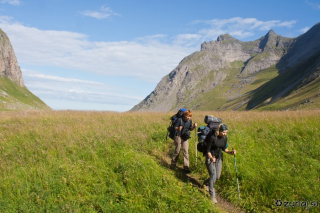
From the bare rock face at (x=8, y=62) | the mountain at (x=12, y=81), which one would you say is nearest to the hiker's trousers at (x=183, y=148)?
the mountain at (x=12, y=81)

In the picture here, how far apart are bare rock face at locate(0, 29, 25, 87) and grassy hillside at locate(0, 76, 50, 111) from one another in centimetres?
900

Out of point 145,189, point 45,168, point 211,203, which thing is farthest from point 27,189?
point 211,203

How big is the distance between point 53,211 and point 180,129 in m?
4.41

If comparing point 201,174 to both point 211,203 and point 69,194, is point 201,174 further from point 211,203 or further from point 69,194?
point 69,194

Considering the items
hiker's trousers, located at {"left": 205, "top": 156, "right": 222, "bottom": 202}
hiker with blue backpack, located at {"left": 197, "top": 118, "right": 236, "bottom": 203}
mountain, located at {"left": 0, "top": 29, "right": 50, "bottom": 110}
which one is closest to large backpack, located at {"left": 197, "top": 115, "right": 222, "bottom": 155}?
hiker with blue backpack, located at {"left": 197, "top": 118, "right": 236, "bottom": 203}

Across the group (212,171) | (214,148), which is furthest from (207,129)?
(212,171)

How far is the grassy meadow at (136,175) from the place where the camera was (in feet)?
17.3

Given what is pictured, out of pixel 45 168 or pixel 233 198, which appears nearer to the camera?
pixel 233 198

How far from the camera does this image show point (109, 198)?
545 centimetres

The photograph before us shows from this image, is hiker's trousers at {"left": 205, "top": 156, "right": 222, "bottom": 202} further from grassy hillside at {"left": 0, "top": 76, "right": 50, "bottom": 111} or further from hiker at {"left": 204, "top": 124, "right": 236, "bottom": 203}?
grassy hillside at {"left": 0, "top": 76, "right": 50, "bottom": 111}

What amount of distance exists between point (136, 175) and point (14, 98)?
13212 cm

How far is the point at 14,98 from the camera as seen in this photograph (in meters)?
114

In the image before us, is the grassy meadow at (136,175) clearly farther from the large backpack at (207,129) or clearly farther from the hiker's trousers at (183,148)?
the large backpack at (207,129)

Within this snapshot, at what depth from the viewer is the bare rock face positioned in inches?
5315
